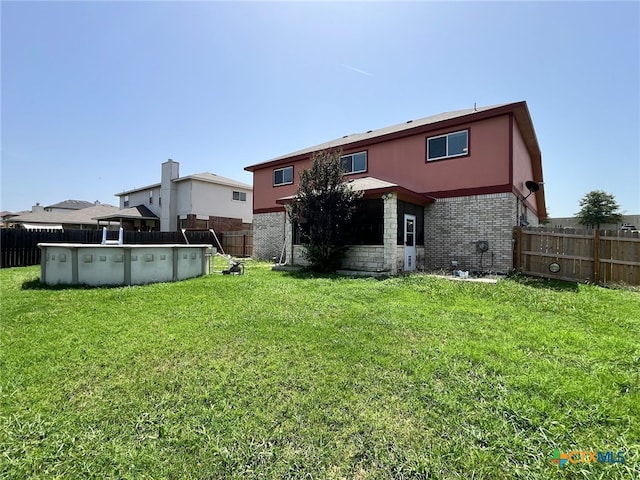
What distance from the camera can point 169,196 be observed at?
81.8 feet

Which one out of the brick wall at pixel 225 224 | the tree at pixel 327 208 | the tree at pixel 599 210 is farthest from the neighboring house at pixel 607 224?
the brick wall at pixel 225 224

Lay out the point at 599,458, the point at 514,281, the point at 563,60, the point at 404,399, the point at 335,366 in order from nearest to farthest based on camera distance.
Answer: the point at 599,458, the point at 404,399, the point at 335,366, the point at 514,281, the point at 563,60

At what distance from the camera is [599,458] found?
227 cm

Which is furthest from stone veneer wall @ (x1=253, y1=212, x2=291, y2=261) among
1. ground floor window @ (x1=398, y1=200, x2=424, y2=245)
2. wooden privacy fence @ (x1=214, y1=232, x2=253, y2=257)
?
ground floor window @ (x1=398, y1=200, x2=424, y2=245)

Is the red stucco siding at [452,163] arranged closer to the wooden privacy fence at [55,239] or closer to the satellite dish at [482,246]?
the satellite dish at [482,246]

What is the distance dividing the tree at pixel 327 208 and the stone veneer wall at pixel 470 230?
12.2 ft

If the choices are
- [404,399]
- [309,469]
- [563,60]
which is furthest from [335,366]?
[563,60]

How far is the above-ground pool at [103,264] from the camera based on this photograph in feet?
25.7

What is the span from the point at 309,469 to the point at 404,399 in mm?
1168

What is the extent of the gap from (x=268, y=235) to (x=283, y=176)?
3499 millimetres

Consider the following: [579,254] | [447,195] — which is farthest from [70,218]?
[579,254]

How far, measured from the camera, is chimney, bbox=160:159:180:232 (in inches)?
981

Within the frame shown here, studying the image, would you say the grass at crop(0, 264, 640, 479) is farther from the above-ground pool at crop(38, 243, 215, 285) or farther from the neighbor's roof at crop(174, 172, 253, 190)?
the neighbor's roof at crop(174, 172, 253, 190)

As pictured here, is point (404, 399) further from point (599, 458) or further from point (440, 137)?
point (440, 137)
